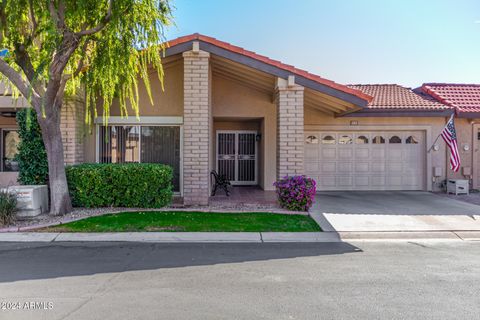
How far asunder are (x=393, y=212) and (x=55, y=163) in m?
8.89

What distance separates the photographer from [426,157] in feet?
43.1

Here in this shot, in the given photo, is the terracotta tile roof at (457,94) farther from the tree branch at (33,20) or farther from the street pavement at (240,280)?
the tree branch at (33,20)

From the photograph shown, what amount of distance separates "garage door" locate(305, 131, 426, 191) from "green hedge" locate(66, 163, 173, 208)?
6512 mm

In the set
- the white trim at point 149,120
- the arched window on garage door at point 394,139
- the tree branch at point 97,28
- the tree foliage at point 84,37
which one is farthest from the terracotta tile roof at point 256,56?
the arched window on garage door at point 394,139

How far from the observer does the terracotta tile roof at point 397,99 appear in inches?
493

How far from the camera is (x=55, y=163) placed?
27.3ft

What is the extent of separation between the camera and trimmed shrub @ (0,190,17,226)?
296 inches

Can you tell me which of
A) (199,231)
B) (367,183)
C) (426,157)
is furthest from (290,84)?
(426,157)

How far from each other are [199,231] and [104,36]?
16.5 feet

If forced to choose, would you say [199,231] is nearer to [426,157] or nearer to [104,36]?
[104,36]

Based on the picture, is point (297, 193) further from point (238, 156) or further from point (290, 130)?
point (238, 156)

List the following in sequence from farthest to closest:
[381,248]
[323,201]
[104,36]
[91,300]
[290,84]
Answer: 1. [323,201]
2. [290,84]
3. [104,36]
4. [381,248]
5. [91,300]

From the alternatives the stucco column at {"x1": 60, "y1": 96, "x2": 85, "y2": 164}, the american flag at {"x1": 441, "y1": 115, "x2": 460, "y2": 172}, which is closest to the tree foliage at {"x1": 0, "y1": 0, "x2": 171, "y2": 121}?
the stucco column at {"x1": 60, "y1": 96, "x2": 85, "y2": 164}

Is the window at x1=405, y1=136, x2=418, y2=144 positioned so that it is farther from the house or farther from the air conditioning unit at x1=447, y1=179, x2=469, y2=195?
the air conditioning unit at x1=447, y1=179, x2=469, y2=195
